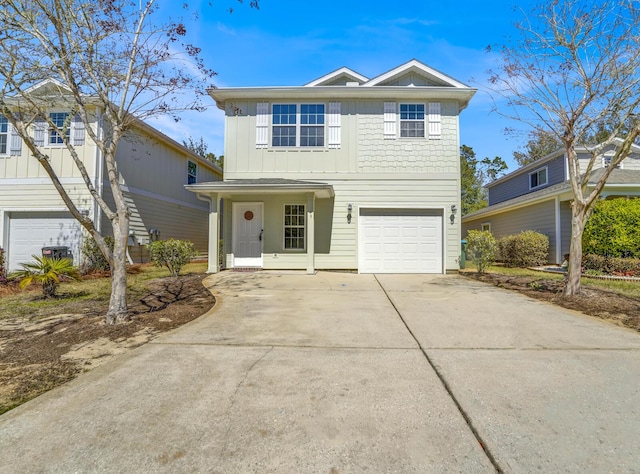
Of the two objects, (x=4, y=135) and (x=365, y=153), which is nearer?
(x=365, y=153)

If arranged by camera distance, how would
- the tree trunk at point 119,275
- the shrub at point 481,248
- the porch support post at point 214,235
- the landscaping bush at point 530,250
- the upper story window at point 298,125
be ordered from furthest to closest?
the landscaping bush at point 530,250 < the upper story window at point 298,125 < the porch support post at point 214,235 < the shrub at point 481,248 < the tree trunk at point 119,275

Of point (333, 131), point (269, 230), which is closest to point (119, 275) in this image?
point (269, 230)

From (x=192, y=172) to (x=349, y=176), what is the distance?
10.0 m

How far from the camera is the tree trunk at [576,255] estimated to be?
6.81 m

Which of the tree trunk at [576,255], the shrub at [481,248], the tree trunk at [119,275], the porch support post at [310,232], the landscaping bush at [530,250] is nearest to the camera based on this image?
the tree trunk at [119,275]

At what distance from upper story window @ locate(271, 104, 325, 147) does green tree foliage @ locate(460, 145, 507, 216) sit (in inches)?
1070

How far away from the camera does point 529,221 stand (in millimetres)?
15531

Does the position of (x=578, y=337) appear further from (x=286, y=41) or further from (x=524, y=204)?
(x=524, y=204)

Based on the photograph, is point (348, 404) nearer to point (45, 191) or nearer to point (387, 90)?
point (387, 90)

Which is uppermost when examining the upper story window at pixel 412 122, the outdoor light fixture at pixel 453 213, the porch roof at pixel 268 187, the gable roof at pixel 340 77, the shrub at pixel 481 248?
the gable roof at pixel 340 77

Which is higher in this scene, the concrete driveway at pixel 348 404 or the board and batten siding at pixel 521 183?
the board and batten siding at pixel 521 183

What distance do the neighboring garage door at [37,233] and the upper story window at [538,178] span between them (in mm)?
20807

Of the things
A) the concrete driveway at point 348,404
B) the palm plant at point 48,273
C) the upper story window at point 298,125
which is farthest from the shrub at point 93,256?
the concrete driveway at point 348,404

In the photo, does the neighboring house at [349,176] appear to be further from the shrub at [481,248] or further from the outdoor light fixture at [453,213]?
the shrub at [481,248]
